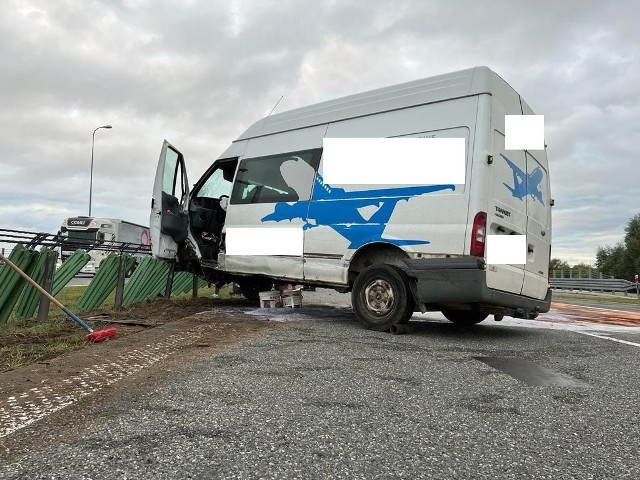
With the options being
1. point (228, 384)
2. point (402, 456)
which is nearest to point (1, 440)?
point (228, 384)

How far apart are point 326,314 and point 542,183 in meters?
3.67

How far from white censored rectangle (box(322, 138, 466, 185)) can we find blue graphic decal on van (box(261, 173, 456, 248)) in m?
0.11

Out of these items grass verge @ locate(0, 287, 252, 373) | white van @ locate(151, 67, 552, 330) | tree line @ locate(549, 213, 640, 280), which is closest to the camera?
grass verge @ locate(0, 287, 252, 373)

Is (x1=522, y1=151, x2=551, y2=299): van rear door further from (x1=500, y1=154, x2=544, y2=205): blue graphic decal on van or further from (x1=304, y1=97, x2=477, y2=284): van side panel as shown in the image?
(x1=304, y1=97, x2=477, y2=284): van side panel

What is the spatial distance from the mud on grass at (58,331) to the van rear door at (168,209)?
38.6 inches

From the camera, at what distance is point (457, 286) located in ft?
16.9

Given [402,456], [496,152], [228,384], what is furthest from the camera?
[496,152]

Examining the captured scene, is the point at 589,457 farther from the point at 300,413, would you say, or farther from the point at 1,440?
the point at 1,440

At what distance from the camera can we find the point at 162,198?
750 centimetres

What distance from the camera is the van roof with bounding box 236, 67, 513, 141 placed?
5.45 m

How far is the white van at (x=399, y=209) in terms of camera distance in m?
5.24

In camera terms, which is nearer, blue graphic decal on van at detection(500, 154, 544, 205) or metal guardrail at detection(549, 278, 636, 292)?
blue graphic decal on van at detection(500, 154, 544, 205)

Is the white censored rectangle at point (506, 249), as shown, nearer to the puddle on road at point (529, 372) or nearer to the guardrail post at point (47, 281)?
the puddle on road at point (529, 372)

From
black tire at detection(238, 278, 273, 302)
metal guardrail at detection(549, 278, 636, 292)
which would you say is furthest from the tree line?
black tire at detection(238, 278, 273, 302)
